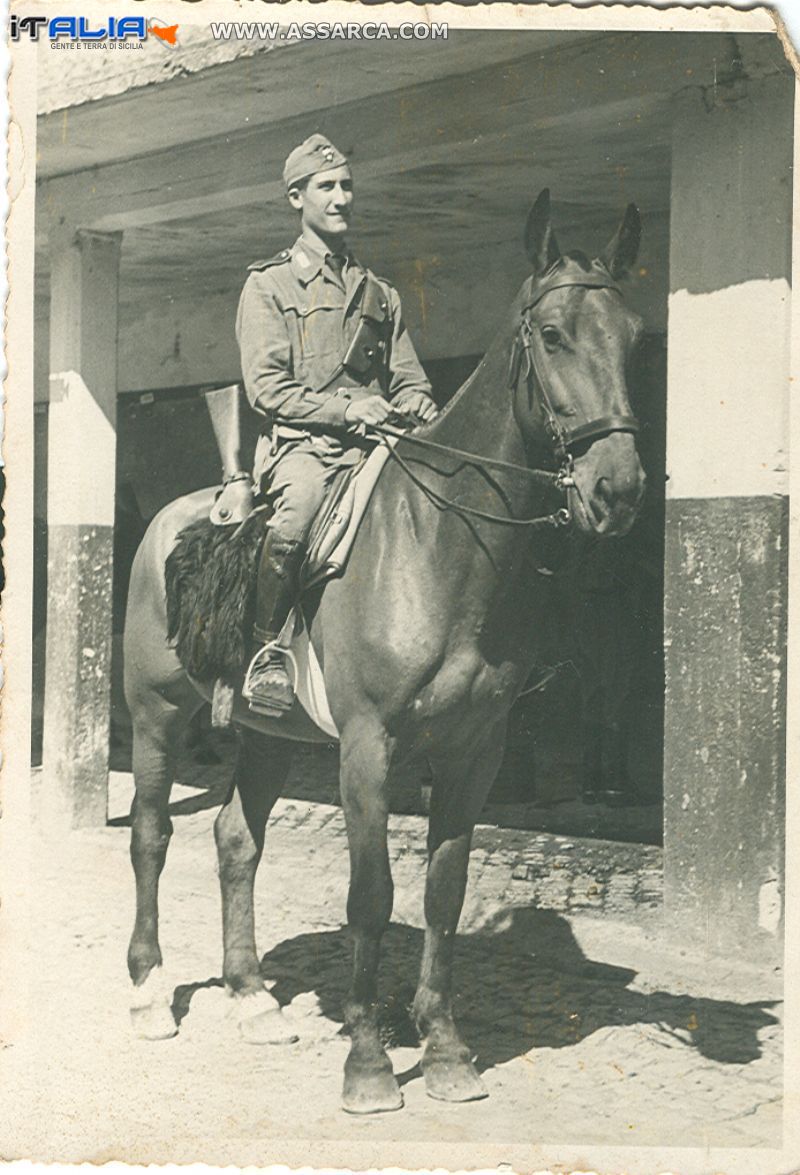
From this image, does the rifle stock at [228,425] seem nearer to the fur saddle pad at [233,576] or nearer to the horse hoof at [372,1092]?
the fur saddle pad at [233,576]

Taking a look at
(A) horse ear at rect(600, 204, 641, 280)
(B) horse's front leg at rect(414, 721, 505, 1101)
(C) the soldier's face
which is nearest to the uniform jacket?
(C) the soldier's face

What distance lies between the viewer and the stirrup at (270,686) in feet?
18.2

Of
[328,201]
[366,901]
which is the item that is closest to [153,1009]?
[366,901]

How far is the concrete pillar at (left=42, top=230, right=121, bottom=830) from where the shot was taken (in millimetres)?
8414

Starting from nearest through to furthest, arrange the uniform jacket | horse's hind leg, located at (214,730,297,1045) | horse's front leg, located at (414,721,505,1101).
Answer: horse's front leg, located at (414,721,505,1101) < the uniform jacket < horse's hind leg, located at (214,730,297,1045)

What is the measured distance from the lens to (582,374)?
4832mm

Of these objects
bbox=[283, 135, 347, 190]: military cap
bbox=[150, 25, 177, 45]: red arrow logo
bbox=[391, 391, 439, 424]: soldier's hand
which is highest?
bbox=[150, 25, 177, 45]: red arrow logo

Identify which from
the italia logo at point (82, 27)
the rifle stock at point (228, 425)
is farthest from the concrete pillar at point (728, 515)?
the italia logo at point (82, 27)

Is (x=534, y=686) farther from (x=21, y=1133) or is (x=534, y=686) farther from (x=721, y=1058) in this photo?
(x=21, y=1133)

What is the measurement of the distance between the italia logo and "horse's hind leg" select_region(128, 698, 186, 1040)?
277cm

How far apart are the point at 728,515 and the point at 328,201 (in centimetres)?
218

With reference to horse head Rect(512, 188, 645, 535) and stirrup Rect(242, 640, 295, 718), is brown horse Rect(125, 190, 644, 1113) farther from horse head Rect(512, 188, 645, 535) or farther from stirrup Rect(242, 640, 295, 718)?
stirrup Rect(242, 640, 295, 718)

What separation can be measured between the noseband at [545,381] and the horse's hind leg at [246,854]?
6.80ft

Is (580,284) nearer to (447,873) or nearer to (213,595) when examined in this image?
(213,595)
